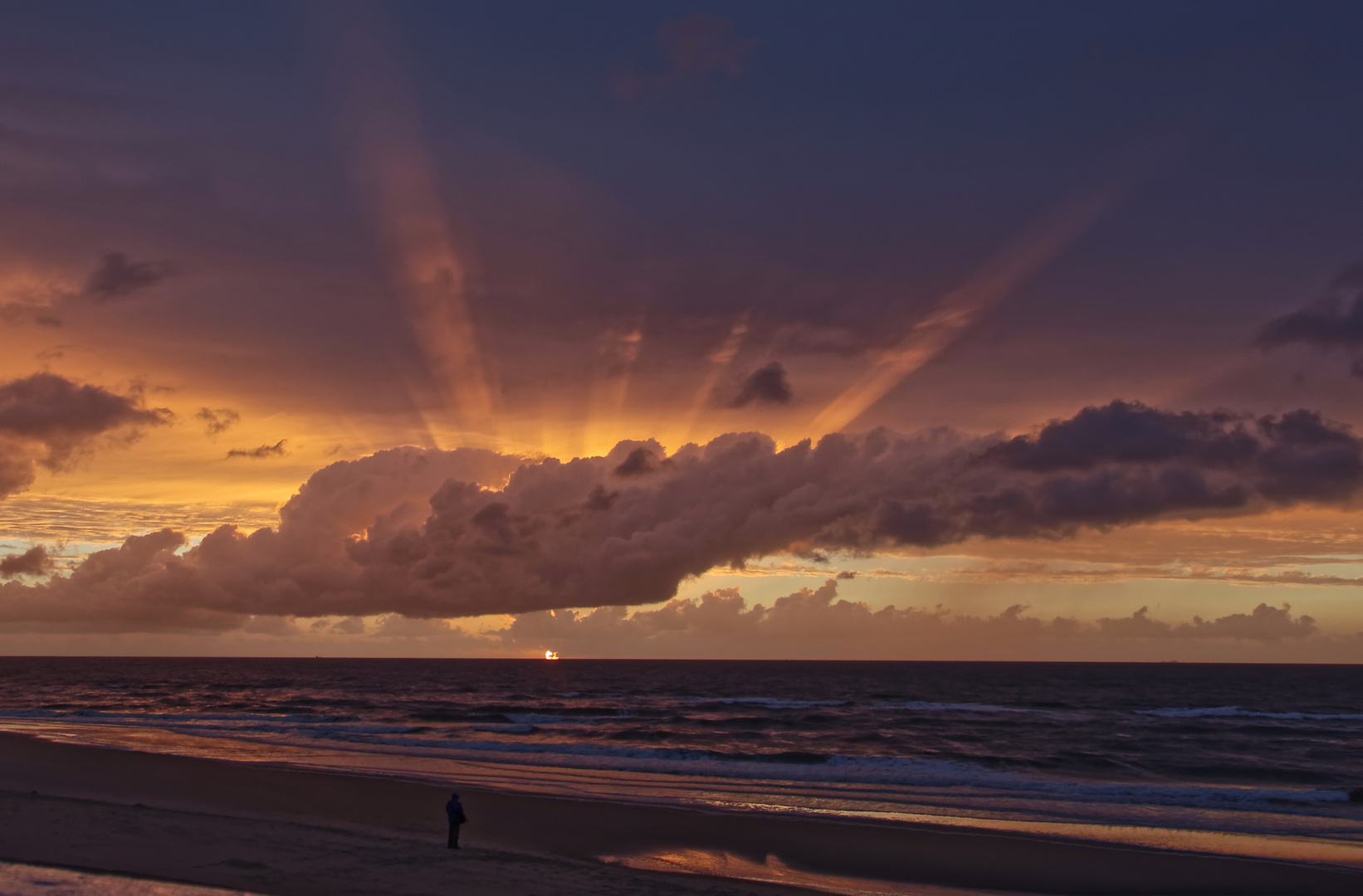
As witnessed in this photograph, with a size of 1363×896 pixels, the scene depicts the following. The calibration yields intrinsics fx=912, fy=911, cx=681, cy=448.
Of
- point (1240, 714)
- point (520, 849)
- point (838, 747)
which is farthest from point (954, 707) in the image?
point (520, 849)

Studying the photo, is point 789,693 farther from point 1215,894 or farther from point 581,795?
point 1215,894

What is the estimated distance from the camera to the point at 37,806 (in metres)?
24.1

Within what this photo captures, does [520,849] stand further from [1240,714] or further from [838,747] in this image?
[1240,714]

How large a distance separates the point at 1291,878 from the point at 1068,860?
16.1 feet

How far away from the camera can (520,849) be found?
2306 centimetres

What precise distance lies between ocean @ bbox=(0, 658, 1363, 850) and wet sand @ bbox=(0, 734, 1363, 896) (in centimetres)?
325

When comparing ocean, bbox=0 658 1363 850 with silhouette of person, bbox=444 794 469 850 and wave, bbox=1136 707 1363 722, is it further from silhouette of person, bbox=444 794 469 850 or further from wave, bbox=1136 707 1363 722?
silhouette of person, bbox=444 794 469 850

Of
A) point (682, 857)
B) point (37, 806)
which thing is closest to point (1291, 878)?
point (682, 857)

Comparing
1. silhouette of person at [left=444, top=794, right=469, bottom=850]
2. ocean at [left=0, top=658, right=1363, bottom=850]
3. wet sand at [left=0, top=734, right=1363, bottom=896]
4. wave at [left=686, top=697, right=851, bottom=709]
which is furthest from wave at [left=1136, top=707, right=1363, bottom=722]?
silhouette of person at [left=444, top=794, right=469, bottom=850]

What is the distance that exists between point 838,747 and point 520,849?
2929 centimetres

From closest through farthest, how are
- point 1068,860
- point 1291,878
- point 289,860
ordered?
point 289,860 < point 1291,878 < point 1068,860

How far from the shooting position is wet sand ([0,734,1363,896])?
1862 centimetres

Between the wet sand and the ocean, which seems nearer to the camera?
the wet sand

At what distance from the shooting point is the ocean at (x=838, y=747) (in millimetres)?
31656
